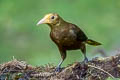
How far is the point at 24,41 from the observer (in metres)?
18.6

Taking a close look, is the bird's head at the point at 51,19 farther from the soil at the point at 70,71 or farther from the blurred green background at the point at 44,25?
the blurred green background at the point at 44,25

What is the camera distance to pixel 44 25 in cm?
1905

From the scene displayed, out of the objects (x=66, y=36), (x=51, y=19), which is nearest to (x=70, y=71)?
(x=66, y=36)

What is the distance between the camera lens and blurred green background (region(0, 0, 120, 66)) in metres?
17.4

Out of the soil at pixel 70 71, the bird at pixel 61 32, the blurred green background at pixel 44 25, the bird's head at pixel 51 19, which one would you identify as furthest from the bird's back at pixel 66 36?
the blurred green background at pixel 44 25

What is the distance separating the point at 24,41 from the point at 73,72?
9920mm

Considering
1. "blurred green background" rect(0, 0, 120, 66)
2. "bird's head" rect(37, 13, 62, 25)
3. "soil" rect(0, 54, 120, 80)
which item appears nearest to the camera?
"soil" rect(0, 54, 120, 80)

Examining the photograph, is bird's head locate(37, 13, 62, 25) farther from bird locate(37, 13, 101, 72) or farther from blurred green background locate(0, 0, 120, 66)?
blurred green background locate(0, 0, 120, 66)

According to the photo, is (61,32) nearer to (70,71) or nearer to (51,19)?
(51,19)

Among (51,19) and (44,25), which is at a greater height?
(51,19)

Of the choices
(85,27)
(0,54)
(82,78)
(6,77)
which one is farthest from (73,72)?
(85,27)

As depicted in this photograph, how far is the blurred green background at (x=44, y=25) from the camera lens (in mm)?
17375

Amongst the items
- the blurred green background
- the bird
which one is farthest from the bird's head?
the blurred green background

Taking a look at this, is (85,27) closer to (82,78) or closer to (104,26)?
(104,26)
